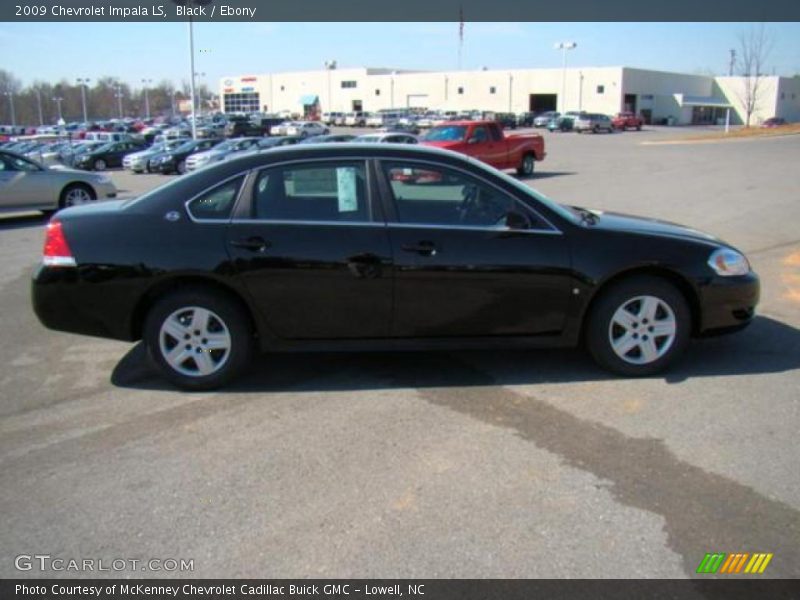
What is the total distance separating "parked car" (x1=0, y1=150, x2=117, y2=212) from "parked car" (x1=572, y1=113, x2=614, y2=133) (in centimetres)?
5767

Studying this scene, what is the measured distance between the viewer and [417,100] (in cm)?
10762

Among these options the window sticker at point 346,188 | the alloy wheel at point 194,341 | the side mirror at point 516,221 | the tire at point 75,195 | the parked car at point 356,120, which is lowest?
the alloy wheel at point 194,341

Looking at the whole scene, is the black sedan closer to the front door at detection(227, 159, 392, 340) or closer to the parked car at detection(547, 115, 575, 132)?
the front door at detection(227, 159, 392, 340)

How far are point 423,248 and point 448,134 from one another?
→ 17566 millimetres

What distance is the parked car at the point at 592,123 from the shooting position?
214 feet

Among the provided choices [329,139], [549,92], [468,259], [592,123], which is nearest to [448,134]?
[329,139]

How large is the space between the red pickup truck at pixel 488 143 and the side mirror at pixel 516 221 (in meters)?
15.9

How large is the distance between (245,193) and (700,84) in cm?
11540

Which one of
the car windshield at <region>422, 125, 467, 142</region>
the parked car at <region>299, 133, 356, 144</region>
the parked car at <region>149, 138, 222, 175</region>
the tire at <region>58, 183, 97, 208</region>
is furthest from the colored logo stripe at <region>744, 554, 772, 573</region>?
the parked car at <region>149, 138, 222, 175</region>

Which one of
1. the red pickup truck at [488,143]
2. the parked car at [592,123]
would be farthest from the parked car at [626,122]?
the red pickup truck at [488,143]

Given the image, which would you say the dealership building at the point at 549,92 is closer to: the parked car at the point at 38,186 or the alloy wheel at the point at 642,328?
the parked car at the point at 38,186

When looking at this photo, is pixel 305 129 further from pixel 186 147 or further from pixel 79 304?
pixel 79 304
